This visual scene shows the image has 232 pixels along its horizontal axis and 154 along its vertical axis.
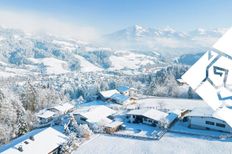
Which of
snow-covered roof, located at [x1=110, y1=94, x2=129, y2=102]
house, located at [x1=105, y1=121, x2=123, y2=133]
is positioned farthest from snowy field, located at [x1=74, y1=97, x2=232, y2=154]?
snow-covered roof, located at [x1=110, y1=94, x2=129, y2=102]

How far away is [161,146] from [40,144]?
1351 centimetres

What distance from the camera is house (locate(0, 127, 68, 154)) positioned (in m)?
30.7

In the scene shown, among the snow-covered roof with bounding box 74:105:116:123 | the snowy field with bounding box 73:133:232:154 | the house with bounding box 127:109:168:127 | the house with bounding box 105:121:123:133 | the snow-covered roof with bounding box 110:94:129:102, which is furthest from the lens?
the snow-covered roof with bounding box 110:94:129:102

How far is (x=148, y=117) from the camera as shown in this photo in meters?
42.5

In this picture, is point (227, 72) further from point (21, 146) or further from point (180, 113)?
point (180, 113)

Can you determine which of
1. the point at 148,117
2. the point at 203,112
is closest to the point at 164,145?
the point at 148,117

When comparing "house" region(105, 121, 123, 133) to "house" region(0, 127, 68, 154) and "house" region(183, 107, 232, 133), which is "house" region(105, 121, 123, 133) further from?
"house" region(183, 107, 232, 133)

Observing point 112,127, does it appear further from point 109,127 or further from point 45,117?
point 45,117

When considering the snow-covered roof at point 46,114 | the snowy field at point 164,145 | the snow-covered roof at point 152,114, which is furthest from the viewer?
the snow-covered roof at point 46,114

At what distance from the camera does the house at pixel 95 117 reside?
41969 mm

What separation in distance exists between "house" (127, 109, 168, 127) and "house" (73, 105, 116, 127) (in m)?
3.61

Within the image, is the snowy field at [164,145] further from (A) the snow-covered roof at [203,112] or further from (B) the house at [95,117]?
(B) the house at [95,117]

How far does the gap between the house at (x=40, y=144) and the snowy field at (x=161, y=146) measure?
8.26 feet

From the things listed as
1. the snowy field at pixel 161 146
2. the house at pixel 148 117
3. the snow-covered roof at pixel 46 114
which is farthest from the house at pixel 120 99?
the snowy field at pixel 161 146
